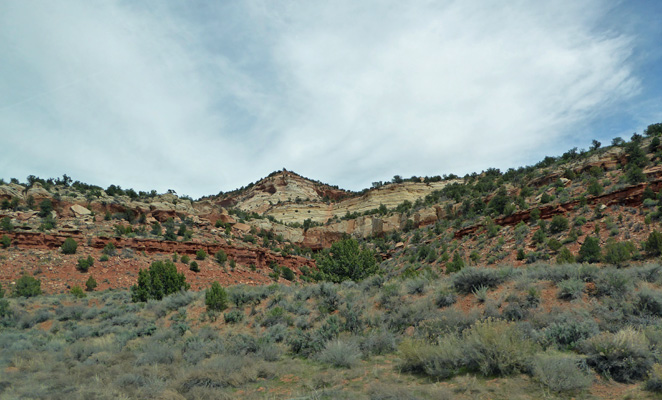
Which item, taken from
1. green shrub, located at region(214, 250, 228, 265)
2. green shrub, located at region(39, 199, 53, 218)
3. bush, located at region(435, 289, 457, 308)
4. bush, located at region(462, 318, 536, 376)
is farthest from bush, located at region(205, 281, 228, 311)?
green shrub, located at region(39, 199, 53, 218)

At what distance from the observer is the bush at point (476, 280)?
36.5 feet

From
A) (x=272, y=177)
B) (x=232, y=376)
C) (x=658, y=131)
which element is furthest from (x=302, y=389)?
(x=272, y=177)

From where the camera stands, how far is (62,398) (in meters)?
7.04

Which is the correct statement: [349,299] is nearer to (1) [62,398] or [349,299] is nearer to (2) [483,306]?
(2) [483,306]

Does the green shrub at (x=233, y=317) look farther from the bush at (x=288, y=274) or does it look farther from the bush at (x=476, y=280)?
the bush at (x=288, y=274)

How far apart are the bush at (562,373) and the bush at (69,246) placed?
1326 inches

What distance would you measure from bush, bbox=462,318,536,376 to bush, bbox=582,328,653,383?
98 cm

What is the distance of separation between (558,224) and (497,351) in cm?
2326

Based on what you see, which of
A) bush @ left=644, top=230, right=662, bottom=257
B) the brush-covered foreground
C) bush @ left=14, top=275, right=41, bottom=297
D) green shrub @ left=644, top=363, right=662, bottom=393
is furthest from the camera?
bush @ left=14, top=275, right=41, bottom=297

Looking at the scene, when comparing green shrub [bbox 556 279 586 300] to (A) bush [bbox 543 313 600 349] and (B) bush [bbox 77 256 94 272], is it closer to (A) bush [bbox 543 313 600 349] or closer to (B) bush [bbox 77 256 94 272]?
(A) bush [bbox 543 313 600 349]

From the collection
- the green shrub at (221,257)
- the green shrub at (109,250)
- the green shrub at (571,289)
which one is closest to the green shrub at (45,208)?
the green shrub at (109,250)

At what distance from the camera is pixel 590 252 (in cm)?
1933

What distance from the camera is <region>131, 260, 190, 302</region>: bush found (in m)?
19.4

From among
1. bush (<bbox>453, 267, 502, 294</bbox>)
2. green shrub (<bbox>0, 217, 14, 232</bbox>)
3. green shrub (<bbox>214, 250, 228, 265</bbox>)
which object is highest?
green shrub (<bbox>0, 217, 14, 232</bbox>)
